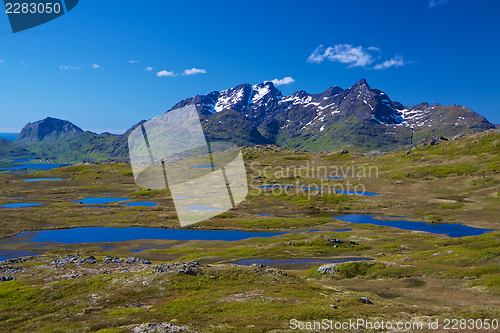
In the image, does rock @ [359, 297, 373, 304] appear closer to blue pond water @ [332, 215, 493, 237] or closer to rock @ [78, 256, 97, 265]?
rock @ [78, 256, 97, 265]

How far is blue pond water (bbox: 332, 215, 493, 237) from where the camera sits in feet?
297

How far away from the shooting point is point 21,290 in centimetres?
3775

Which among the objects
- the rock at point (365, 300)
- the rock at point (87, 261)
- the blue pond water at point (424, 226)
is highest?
the rock at point (87, 261)

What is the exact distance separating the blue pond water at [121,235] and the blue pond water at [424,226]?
143ft

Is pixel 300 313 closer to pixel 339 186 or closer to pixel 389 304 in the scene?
pixel 389 304

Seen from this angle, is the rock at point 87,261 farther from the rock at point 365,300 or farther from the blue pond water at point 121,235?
the rock at point 365,300

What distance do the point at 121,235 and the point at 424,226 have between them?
117429mm

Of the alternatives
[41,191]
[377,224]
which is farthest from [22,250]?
[41,191]

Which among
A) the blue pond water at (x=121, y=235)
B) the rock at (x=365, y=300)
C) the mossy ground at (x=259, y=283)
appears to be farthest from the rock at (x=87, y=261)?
the rock at (x=365, y=300)

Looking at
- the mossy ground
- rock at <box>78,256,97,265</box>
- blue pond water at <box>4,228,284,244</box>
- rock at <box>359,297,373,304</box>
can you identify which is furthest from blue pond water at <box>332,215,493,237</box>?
rock at <box>78,256,97,265</box>

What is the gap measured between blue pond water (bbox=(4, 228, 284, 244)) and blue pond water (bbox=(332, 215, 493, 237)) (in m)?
43.4

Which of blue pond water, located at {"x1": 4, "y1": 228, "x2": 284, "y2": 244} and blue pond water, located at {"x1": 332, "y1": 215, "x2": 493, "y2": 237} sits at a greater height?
blue pond water, located at {"x1": 4, "y1": 228, "x2": 284, "y2": 244}

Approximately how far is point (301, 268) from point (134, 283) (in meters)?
36.8

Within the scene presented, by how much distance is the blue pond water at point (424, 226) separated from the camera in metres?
90.5
